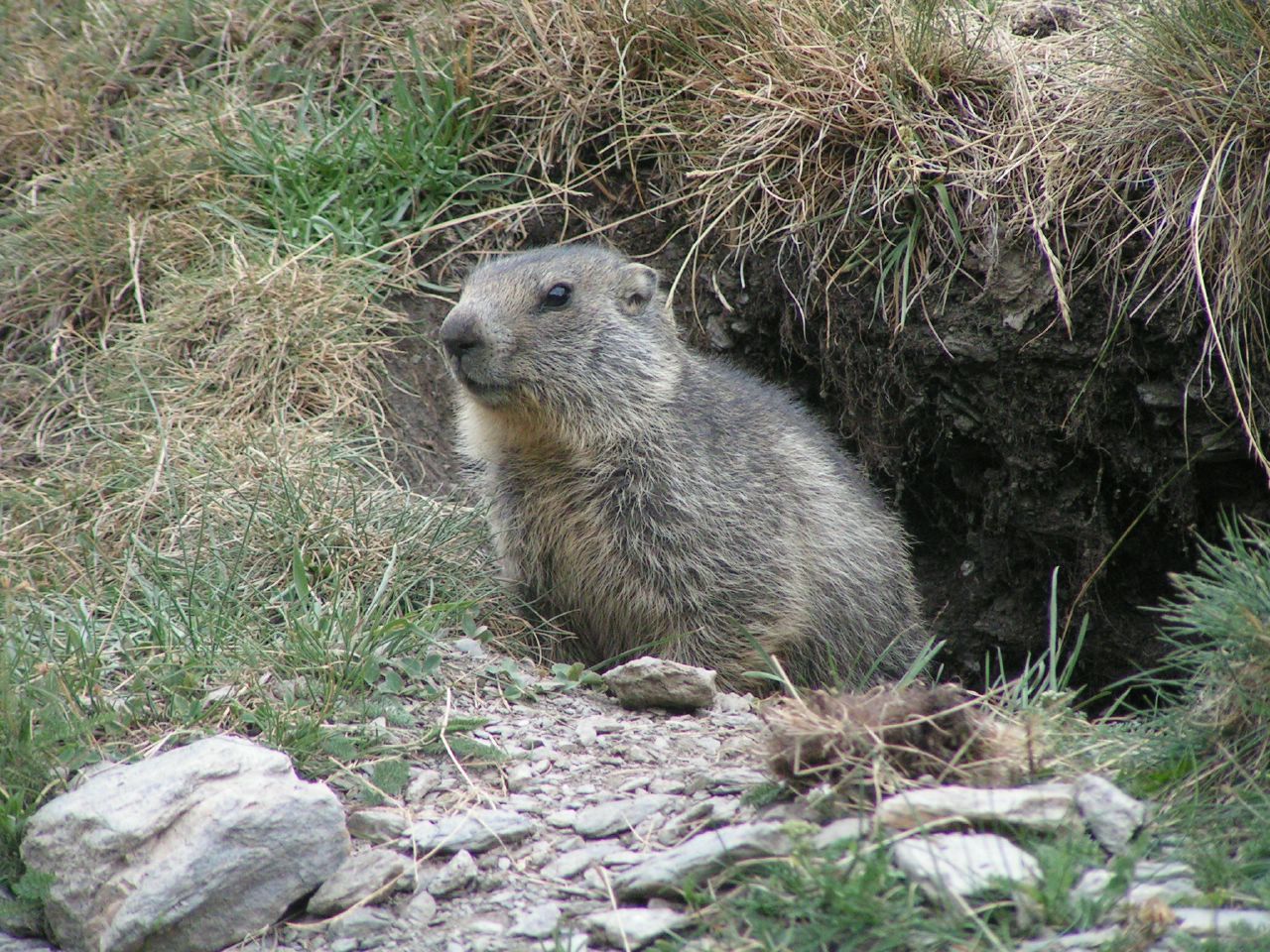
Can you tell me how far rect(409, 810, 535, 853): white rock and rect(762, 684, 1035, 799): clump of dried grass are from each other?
0.73m

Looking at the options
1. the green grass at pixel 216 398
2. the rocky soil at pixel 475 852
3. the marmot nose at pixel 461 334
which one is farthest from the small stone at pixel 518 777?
the marmot nose at pixel 461 334

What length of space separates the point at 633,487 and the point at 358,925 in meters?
2.57

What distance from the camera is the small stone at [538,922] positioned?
298 centimetres

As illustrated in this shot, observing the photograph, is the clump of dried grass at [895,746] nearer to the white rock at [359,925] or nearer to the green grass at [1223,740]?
the green grass at [1223,740]

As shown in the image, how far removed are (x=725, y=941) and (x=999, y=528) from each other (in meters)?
4.18

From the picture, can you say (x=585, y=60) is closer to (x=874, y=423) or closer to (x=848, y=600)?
(x=874, y=423)

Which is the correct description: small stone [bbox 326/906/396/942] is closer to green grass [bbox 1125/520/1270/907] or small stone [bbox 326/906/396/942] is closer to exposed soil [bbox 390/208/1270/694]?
green grass [bbox 1125/520/1270/907]

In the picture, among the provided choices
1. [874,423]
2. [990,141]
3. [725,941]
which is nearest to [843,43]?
[990,141]

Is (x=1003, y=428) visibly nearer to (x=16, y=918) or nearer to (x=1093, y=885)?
(x=1093, y=885)

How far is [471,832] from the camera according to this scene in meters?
3.37

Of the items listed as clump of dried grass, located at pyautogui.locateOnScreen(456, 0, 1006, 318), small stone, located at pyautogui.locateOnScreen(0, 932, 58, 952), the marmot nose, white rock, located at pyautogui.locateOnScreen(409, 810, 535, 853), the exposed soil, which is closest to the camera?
small stone, located at pyautogui.locateOnScreen(0, 932, 58, 952)

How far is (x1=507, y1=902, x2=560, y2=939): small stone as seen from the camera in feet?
9.77

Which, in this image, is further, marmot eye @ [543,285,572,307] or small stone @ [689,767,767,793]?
marmot eye @ [543,285,572,307]

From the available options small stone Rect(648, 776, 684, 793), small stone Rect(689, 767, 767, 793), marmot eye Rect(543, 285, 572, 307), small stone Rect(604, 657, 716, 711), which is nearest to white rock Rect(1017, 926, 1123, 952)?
small stone Rect(689, 767, 767, 793)
